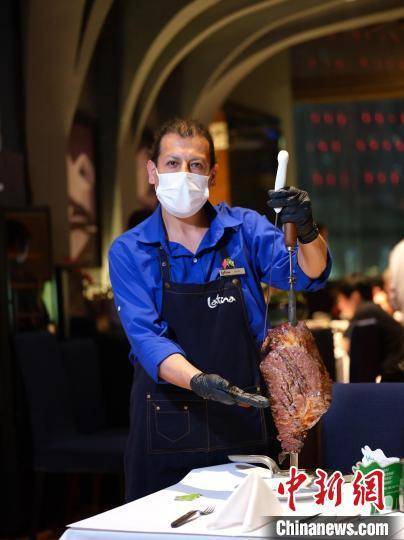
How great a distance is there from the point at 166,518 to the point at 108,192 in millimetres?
5909

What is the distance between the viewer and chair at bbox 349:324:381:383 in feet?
17.5

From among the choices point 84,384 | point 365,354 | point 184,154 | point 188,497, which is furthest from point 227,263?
point 84,384

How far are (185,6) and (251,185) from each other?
4.77 meters

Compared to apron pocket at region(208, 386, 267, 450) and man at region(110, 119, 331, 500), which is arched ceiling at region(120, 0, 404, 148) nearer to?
man at region(110, 119, 331, 500)

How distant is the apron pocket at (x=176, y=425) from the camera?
2621mm

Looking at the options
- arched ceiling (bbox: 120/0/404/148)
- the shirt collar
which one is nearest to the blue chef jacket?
the shirt collar

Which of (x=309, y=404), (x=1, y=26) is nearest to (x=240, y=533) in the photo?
(x=309, y=404)

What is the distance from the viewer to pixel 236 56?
1020 centimetres

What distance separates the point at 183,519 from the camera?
1997mm

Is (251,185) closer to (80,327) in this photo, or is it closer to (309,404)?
(80,327)

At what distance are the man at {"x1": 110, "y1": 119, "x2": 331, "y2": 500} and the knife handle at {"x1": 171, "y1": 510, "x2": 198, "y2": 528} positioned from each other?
55 cm

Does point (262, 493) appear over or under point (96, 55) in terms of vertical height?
under

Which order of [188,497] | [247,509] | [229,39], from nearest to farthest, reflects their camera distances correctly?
1. [247,509]
2. [188,497]
3. [229,39]

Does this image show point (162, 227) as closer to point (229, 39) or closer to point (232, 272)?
point (232, 272)
